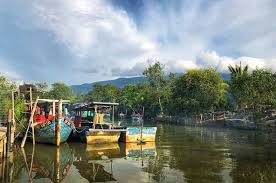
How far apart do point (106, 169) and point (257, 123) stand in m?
30.2

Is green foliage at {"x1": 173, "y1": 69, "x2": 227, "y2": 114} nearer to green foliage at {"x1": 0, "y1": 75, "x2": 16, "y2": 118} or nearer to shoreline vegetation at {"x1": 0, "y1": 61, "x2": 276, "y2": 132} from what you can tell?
shoreline vegetation at {"x1": 0, "y1": 61, "x2": 276, "y2": 132}

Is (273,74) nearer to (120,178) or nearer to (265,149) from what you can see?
(265,149)

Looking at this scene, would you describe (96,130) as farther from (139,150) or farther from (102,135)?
(139,150)

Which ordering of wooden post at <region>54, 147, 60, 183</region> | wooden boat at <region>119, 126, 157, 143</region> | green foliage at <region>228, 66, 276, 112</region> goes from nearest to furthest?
wooden post at <region>54, 147, 60, 183</region> → wooden boat at <region>119, 126, 157, 143</region> → green foliage at <region>228, 66, 276, 112</region>

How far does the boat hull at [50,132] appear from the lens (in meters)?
23.1

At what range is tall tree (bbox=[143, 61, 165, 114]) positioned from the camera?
232 feet

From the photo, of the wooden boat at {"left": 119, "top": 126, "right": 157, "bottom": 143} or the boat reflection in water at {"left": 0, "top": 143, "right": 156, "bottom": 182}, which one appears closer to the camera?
the boat reflection in water at {"left": 0, "top": 143, "right": 156, "bottom": 182}

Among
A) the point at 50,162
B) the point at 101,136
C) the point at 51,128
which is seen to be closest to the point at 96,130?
the point at 101,136

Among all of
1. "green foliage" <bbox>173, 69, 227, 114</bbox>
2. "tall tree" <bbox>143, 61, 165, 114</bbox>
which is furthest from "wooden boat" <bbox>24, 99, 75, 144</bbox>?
"tall tree" <bbox>143, 61, 165, 114</bbox>

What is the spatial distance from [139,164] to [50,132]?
9235mm

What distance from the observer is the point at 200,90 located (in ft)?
→ 178

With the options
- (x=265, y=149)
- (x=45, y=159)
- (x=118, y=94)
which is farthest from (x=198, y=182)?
(x=118, y=94)

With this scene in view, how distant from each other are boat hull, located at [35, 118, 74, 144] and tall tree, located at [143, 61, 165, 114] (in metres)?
47.8

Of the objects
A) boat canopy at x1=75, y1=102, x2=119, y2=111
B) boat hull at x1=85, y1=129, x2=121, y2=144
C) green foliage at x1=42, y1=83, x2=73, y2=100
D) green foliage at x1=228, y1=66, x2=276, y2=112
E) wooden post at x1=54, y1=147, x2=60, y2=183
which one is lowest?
wooden post at x1=54, y1=147, x2=60, y2=183
